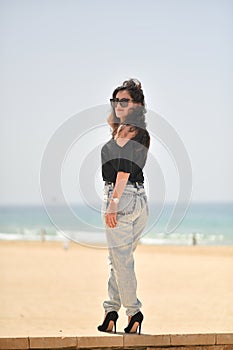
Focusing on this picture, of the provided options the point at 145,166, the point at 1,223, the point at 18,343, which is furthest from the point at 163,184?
the point at 1,223

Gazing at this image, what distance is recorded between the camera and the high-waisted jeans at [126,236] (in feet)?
12.4

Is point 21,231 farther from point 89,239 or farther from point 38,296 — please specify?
point 89,239

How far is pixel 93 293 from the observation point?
10844 millimetres

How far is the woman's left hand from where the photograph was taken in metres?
3.76

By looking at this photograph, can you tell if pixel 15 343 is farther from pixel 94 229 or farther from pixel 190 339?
pixel 190 339

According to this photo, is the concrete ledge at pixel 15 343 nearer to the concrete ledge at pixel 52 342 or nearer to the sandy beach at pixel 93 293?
the concrete ledge at pixel 52 342

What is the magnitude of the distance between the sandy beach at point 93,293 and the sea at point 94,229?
50cm

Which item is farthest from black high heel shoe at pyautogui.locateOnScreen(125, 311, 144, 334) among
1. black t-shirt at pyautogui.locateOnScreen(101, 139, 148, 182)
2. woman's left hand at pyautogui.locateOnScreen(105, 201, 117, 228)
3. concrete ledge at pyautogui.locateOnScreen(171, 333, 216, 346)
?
black t-shirt at pyautogui.locateOnScreen(101, 139, 148, 182)

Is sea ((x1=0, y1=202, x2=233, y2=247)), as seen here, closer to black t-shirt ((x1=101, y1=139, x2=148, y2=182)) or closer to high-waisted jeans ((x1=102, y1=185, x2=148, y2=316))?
high-waisted jeans ((x1=102, y1=185, x2=148, y2=316))

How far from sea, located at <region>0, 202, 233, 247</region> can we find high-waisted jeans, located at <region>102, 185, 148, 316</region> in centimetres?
6

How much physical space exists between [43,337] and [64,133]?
967 millimetres

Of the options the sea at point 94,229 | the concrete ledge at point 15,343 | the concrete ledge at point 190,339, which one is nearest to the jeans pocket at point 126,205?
the sea at point 94,229

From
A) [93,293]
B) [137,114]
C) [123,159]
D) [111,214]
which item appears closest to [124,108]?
[137,114]

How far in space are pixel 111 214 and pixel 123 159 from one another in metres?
0.27
